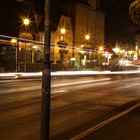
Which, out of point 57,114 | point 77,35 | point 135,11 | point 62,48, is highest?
point 77,35

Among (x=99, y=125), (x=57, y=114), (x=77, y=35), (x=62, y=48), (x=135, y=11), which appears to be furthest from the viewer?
(x=77, y=35)

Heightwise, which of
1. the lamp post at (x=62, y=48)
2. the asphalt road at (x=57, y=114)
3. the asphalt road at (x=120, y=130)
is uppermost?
the lamp post at (x=62, y=48)

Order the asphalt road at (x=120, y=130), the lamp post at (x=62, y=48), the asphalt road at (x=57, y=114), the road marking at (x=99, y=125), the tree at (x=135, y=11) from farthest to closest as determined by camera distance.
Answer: the lamp post at (x=62, y=48), the tree at (x=135, y=11), the asphalt road at (x=57, y=114), the road marking at (x=99, y=125), the asphalt road at (x=120, y=130)

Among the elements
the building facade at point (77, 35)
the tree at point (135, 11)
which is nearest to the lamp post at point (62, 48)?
the building facade at point (77, 35)

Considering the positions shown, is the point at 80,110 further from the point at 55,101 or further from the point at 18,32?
the point at 18,32

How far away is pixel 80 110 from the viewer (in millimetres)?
15695

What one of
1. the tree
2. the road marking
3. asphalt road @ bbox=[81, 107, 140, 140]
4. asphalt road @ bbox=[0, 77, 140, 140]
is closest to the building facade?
asphalt road @ bbox=[0, 77, 140, 140]

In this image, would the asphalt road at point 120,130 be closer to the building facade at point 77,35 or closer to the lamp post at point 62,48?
the building facade at point 77,35

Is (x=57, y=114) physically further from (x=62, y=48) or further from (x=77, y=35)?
(x=77, y=35)

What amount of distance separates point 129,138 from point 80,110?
5641mm

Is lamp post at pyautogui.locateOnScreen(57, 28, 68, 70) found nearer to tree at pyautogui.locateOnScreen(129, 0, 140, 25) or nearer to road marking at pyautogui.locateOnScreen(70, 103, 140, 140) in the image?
road marking at pyautogui.locateOnScreen(70, 103, 140, 140)

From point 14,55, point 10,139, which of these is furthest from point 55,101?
point 14,55

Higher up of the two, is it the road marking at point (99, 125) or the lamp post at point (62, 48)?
the lamp post at point (62, 48)

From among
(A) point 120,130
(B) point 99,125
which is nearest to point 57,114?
(B) point 99,125
